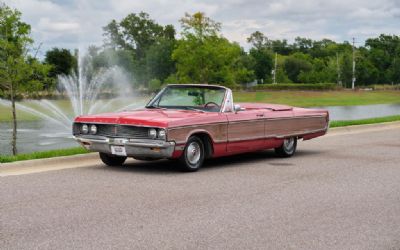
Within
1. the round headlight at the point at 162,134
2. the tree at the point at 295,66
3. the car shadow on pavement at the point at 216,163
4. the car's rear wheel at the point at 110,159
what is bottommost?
the car shadow on pavement at the point at 216,163

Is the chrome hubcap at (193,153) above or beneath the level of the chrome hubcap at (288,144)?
above

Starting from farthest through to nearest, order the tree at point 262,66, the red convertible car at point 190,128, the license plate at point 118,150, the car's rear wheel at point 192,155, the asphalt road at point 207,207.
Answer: the tree at point 262,66 < the car's rear wheel at point 192,155 < the license plate at point 118,150 < the red convertible car at point 190,128 < the asphalt road at point 207,207

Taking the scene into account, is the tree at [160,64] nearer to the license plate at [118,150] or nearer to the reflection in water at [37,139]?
the reflection in water at [37,139]

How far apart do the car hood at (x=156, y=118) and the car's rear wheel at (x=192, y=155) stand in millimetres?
325

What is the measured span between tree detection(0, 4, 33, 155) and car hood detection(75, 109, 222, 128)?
31.0 ft

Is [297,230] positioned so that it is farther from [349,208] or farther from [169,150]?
[169,150]

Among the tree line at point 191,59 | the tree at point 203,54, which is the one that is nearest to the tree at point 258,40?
the tree line at point 191,59

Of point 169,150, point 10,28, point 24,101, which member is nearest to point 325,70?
point 24,101

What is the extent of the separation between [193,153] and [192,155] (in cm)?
4

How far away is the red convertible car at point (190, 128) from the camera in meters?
10.4

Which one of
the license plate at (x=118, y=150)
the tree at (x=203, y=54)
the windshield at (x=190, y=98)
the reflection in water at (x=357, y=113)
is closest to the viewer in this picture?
the license plate at (x=118, y=150)

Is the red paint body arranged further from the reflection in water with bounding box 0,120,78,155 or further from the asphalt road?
the reflection in water with bounding box 0,120,78,155

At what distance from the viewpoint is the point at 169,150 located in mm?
10250

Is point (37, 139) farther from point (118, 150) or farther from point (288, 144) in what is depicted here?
point (118, 150)
